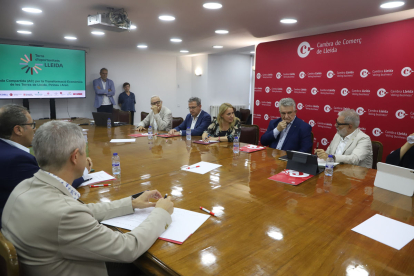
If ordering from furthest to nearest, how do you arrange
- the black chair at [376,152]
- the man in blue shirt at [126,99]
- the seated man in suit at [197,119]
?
the man in blue shirt at [126,99] < the seated man in suit at [197,119] < the black chair at [376,152]

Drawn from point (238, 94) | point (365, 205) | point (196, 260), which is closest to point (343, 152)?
point (365, 205)

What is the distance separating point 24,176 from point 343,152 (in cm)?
271

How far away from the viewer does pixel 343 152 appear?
Answer: 2773mm

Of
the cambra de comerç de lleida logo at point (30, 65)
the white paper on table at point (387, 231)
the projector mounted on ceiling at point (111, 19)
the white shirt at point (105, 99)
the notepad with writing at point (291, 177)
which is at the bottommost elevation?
the white paper on table at point (387, 231)

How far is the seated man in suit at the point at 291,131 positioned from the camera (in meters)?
3.30

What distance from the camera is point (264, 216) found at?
1434mm

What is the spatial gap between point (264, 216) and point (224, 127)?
2.40m

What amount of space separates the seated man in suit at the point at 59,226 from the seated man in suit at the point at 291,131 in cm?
254

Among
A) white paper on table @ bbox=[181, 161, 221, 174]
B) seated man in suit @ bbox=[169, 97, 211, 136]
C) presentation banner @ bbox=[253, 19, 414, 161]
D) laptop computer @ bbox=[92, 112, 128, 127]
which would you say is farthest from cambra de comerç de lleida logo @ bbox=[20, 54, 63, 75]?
white paper on table @ bbox=[181, 161, 221, 174]

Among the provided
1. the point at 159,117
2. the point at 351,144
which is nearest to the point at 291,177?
the point at 351,144

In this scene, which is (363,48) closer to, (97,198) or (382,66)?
(382,66)

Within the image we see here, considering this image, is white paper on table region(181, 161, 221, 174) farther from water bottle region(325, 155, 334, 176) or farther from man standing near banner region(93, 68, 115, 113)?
man standing near banner region(93, 68, 115, 113)

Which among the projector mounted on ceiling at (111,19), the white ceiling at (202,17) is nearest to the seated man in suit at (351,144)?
the white ceiling at (202,17)

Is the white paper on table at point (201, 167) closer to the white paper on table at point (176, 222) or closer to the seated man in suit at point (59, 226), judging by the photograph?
the white paper on table at point (176, 222)
